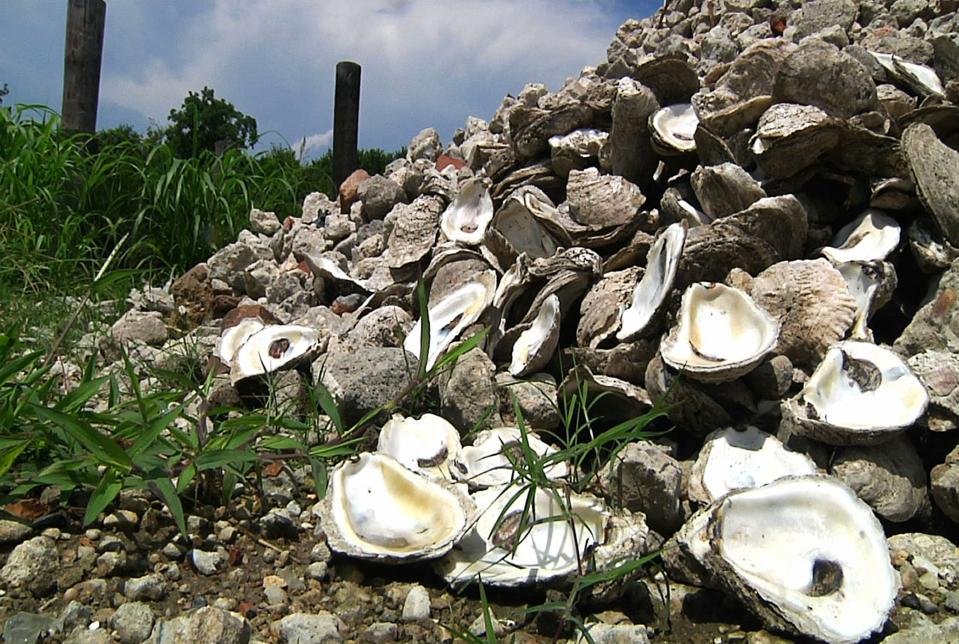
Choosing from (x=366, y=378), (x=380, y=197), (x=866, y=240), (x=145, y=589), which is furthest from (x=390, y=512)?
(x=380, y=197)

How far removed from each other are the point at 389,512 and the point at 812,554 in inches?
35.8

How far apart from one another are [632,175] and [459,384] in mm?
1220

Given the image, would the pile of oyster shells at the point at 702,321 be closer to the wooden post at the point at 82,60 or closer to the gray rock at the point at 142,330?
the gray rock at the point at 142,330

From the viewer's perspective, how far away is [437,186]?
3922 mm

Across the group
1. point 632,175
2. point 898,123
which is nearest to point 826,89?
point 898,123

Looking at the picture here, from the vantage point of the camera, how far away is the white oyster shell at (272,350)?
8.79 feet

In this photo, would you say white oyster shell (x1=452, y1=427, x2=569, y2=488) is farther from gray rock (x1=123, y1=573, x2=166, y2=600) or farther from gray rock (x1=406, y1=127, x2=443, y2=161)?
gray rock (x1=406, y1=127, x2=443, y2=161)

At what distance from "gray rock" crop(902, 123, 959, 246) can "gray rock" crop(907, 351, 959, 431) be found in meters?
0.47

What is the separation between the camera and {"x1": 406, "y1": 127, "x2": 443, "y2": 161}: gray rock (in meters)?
5.30

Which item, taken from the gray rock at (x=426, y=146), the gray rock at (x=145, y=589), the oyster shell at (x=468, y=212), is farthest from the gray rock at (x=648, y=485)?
the gray rock at (x=426, y=146)

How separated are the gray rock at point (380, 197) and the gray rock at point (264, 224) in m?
0.95

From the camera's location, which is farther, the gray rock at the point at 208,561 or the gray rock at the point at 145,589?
the gray rock at the point at 208,561

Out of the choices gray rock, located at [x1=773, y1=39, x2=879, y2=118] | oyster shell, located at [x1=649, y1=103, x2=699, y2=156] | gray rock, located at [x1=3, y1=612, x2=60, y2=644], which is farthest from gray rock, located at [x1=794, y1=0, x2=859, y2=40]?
gray rock, located at [x1=3, y1=612, x2=60, y2=644]

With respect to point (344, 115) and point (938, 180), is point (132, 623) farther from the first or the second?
point (344, 115)
